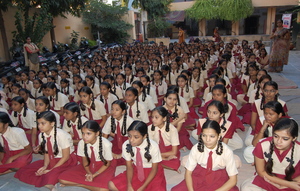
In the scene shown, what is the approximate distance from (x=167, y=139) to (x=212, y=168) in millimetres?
708

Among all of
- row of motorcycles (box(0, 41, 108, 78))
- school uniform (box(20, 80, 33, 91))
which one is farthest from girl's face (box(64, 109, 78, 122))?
row of motorcycles (box(0, 41, 108, 78))

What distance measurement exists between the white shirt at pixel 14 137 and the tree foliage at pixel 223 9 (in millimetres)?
16417

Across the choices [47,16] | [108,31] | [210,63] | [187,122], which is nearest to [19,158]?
[187,122]

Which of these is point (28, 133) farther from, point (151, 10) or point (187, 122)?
point (151, 10)

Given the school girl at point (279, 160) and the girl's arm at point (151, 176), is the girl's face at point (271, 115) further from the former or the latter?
the girl's arm at point (151, 176)

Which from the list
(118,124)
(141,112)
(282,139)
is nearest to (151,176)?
(118,124)

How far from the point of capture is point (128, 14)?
16.5 metres

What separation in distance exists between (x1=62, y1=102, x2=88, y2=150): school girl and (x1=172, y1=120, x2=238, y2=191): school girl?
4.41 ft

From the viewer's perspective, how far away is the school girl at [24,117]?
318cm

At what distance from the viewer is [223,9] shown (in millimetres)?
16703

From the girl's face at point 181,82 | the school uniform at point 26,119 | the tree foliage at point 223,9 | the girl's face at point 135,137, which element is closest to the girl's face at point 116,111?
the girl's face at point 135,137

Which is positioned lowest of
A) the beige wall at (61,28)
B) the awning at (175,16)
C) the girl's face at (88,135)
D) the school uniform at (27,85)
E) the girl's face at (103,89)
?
the school uniform at (27,85)

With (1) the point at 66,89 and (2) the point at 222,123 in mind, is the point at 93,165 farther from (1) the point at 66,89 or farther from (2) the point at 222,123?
(1) the point at 66,89

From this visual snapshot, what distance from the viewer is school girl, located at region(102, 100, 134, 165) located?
2736 millimetres
